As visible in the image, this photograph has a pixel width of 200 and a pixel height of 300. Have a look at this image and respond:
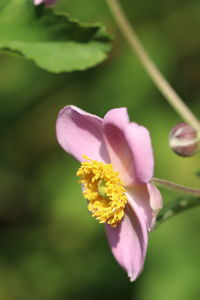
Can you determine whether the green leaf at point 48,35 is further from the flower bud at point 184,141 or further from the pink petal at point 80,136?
the flower bud at point 184,141

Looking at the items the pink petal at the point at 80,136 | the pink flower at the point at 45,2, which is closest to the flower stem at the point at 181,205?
the pink petal at the point at 80,136

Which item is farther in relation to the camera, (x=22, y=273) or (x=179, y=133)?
(x=22, y=273)

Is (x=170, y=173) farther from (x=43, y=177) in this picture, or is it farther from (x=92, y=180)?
(x=92, y=180)

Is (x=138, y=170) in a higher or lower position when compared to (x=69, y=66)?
lower

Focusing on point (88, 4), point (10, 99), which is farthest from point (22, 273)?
point (88, 4)

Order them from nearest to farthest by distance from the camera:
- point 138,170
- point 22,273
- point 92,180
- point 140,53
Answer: point 138,170, point 92,180, point 140,53, point 22,273

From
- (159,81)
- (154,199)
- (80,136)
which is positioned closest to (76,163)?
(159,81)

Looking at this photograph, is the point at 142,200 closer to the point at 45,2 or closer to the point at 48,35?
the point at 48,35
